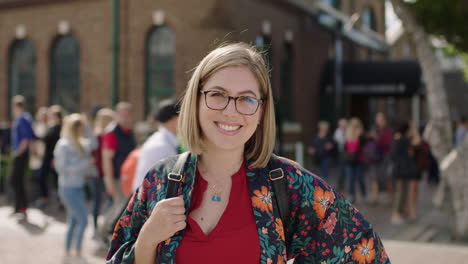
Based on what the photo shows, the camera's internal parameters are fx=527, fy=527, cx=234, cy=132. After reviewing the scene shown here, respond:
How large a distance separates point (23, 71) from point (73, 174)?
1303cm

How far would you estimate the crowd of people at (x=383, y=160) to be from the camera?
30.7 feet

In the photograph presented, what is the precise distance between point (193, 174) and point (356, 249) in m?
0.67

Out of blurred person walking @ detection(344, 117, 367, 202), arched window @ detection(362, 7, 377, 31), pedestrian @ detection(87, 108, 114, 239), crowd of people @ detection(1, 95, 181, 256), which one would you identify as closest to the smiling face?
crowd of people @ detection(1, 95, 181, 256)

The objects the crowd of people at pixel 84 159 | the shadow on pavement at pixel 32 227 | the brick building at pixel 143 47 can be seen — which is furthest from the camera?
the brick building at pixel 143 47

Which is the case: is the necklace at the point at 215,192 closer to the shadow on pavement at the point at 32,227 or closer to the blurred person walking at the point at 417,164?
the shadow on pavement at the point at 32,227

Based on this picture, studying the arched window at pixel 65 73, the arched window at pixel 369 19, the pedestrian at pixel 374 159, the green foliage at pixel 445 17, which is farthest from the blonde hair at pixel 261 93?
the arched window at pixel 369 19

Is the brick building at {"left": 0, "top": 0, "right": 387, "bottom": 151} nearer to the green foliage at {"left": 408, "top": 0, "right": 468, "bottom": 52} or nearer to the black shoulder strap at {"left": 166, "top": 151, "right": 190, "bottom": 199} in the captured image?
the green foliage at {"left": 408, "top": 0, "right": 468, "bottom": 52}

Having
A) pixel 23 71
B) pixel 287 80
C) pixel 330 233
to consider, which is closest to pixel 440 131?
pixel 330 233

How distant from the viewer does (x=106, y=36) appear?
16.0 m

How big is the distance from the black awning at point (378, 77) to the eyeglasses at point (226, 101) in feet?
63.9

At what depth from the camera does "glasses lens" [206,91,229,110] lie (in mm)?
1943

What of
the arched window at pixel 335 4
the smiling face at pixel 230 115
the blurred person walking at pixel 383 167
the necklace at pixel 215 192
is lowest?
the blurred person walking at pixel 383 167

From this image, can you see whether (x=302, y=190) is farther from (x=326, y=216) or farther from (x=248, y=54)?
(x=248, y=54)

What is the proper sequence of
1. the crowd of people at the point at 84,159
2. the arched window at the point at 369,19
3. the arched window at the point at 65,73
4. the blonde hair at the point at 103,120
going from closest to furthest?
the crowd of people at the point at 84,159 < the blonde hair at the point at 103,120 < the arched window at the point at 65,73 < the arched window at the point at 369,19
